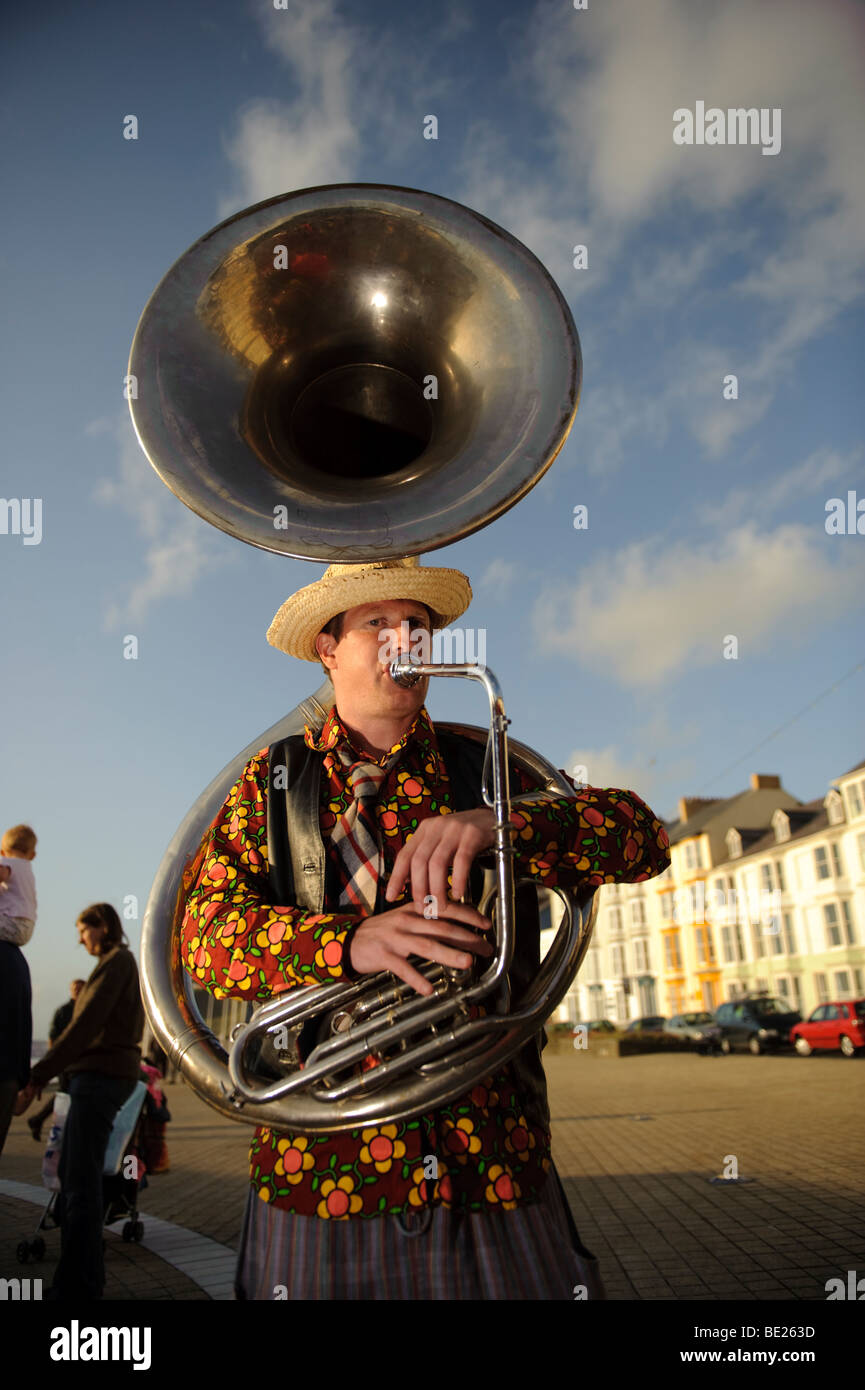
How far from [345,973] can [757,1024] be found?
2580cm

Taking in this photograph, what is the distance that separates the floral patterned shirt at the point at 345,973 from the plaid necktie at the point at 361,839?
2 centimetres

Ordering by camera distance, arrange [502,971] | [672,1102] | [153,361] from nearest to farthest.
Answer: [502,971] → [153,361] → [672,1102]

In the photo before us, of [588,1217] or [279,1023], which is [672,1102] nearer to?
[588,1217]

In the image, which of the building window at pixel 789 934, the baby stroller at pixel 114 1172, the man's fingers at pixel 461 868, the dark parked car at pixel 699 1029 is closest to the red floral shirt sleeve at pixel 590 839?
the man's fingers at pixel 461 868

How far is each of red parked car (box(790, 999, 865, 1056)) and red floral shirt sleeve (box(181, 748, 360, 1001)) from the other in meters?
21.9

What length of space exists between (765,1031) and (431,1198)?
25.5 meters

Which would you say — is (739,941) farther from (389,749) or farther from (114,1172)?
(389,749)

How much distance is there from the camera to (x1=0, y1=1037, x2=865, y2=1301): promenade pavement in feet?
16.2

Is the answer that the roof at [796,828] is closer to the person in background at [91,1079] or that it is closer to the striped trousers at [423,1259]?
the person in background at [91,1079]

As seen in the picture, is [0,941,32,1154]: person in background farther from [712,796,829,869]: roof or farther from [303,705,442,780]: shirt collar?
[712,796,829,869]: roof

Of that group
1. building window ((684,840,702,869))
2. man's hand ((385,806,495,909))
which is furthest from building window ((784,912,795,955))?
man's hand ((385,806,495,909))

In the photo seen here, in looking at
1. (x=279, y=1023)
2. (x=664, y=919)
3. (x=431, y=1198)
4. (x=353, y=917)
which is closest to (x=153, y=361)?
(x=353, y=917)

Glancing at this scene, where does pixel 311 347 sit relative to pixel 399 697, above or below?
above

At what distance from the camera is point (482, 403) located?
2.01 meters
